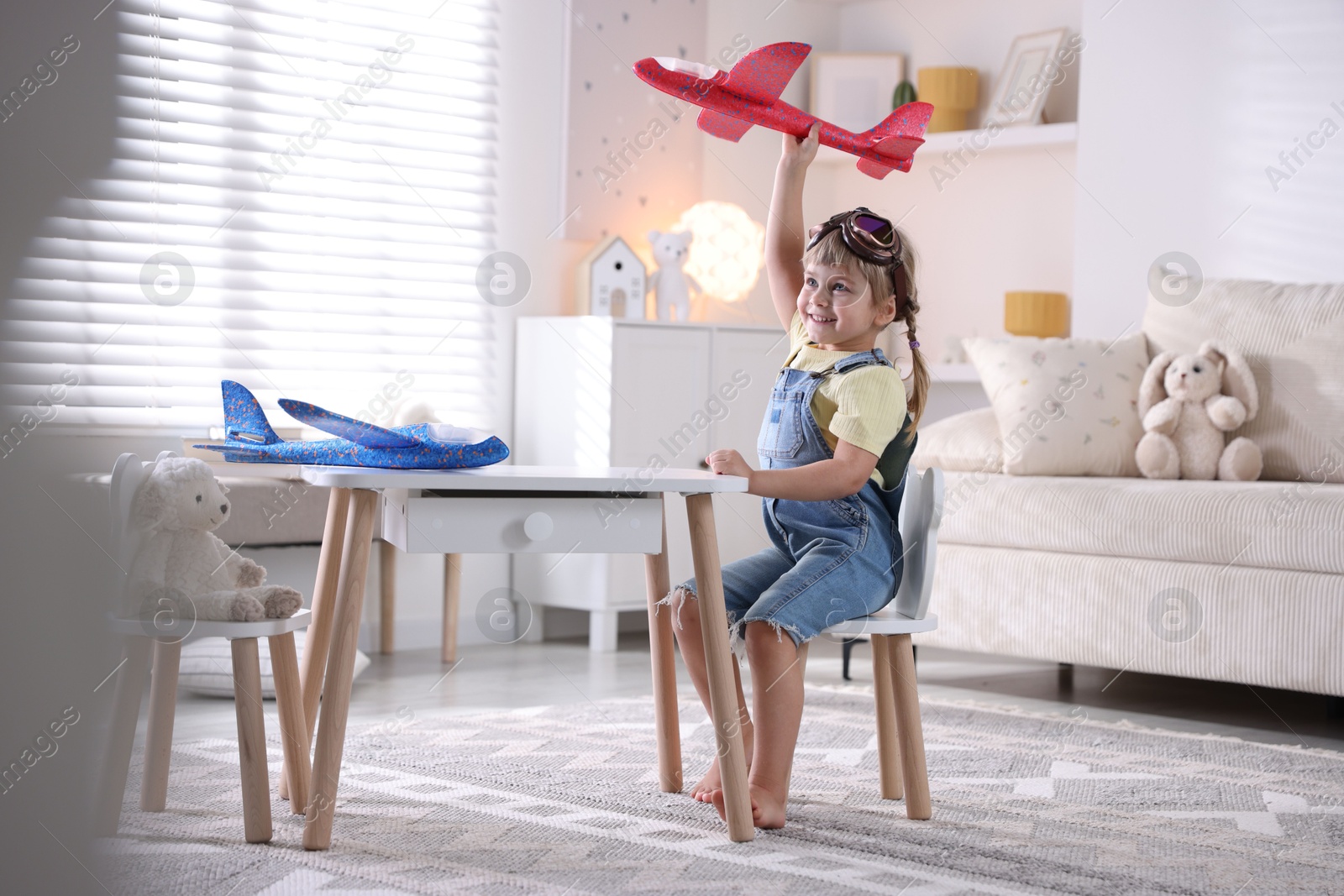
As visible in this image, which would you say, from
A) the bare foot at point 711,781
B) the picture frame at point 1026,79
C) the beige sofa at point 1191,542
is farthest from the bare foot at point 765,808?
the picture frame at point 1026,79

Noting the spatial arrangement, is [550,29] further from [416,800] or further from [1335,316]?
[416,800]

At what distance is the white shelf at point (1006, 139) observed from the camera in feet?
13.3

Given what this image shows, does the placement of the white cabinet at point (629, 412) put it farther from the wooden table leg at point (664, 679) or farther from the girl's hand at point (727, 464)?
the girl's hand at point (727, 464)

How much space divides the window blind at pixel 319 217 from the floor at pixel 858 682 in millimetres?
744

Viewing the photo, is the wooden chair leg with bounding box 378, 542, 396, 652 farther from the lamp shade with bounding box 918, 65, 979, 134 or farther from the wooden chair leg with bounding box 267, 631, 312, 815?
the lamp shade with bounding box 918, 65, 979, 134

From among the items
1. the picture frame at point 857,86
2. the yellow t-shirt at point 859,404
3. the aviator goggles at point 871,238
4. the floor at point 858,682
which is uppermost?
the picture frame at point 857,86

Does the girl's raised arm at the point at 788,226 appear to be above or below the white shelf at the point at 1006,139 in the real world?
below

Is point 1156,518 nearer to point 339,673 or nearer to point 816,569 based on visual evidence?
point 816,569

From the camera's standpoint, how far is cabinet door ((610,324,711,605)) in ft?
11.9

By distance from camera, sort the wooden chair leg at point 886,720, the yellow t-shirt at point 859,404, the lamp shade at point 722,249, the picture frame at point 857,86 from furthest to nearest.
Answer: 1. the picture frame at point 857,86
2. the lamp shade at point 722,249
3. the wooden chair leg at point 886,720
4. the yellow t-shirt at point 859,404

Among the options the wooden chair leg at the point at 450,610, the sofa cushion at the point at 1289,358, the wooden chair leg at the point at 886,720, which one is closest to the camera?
the wooden chair leg at the point at 886,720

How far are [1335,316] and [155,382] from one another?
2.82 meters

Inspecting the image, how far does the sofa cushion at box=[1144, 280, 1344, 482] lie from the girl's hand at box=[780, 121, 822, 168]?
1.71 meters

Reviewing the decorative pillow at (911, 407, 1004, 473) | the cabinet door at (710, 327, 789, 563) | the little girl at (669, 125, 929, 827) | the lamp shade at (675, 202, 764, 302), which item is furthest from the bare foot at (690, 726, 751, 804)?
the lamp shade at (675, 202, 764, 302)
